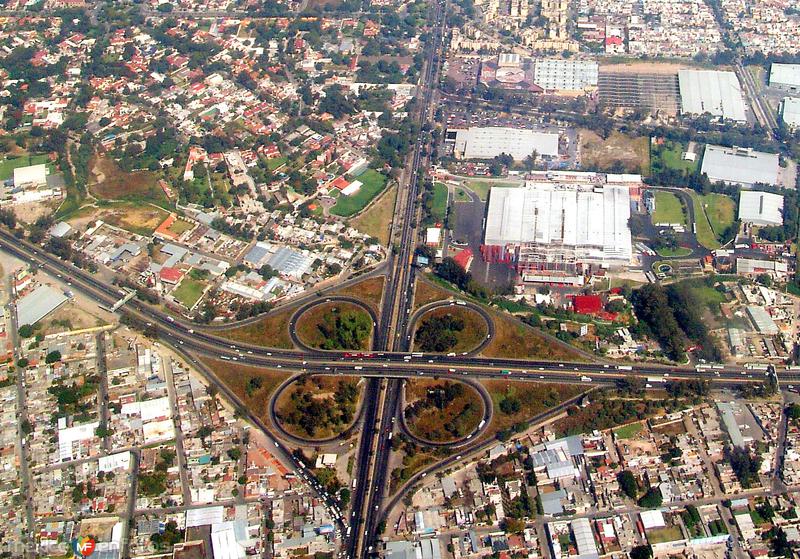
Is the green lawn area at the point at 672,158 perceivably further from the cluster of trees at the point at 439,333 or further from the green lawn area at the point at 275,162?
the green lawn area at the point at 275,162

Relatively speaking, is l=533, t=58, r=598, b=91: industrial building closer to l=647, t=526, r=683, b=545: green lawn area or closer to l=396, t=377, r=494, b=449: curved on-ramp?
l=396, t=377, r=494, b=449: curved on-ramp

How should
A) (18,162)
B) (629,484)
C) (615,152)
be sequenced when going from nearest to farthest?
(629,484) < (18,162) < (615,152)

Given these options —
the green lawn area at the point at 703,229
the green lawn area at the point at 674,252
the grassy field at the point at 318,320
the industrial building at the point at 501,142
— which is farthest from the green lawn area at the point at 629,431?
the industrial building at the point at 501,142

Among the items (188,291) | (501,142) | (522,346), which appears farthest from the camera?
(501,142)

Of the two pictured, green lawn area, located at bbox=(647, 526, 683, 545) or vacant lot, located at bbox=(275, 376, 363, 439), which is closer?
green lawn area, located at bbox=(647, 526, 683, 545)

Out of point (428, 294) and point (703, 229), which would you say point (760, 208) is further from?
point (428, 294)

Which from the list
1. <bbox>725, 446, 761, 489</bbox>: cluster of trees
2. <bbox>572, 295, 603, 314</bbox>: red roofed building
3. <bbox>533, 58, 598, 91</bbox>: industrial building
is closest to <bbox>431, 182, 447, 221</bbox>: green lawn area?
<bbox>572, 295, 603, 314</bbox>: red roofed building

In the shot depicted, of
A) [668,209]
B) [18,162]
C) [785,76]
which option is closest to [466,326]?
[668,209]
